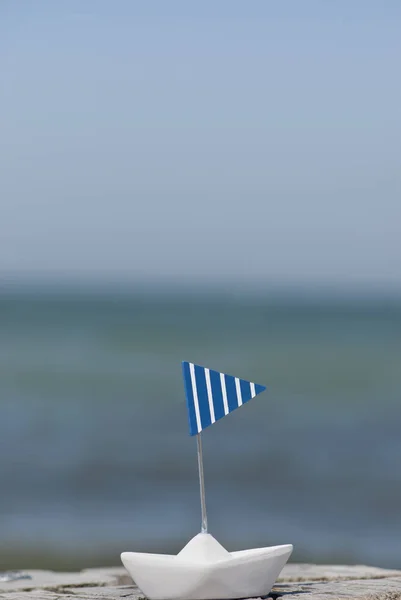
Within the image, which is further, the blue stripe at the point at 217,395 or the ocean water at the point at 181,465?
the ocean water at the point at 181,465

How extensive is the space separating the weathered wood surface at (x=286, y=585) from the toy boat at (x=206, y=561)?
40 centimetres

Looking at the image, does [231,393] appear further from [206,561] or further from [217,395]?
[206,561]

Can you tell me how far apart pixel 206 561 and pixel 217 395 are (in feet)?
3.26

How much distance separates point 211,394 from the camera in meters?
8.47

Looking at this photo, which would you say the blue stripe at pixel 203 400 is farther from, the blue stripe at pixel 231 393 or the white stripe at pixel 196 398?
the blue stripe at pixel 231 393

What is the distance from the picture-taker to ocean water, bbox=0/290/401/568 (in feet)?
45.4

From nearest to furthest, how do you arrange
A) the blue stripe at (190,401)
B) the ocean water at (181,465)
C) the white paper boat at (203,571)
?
1. the white paper boat at (203,571)
2. the blue stripe at (190,401)
3. the ocean water at (181,465)

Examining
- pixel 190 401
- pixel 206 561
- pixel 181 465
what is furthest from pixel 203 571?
pixel 181 465

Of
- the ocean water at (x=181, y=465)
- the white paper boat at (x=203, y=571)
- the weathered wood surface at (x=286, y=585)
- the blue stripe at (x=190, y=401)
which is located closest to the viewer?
the white paper boat at (x=203, y=571)

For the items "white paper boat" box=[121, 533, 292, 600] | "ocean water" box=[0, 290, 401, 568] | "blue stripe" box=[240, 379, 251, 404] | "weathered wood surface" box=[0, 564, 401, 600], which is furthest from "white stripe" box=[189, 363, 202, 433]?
"ocean water" box=[0, 290, 401, 568]

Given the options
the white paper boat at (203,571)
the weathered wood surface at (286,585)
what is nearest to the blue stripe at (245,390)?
the white paper boat at (203,571)

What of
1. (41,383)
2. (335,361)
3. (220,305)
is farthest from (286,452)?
(220,305)

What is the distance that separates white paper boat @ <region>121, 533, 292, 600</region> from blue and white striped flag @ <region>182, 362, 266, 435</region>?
2.31 ft

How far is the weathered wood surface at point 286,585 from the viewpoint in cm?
912
